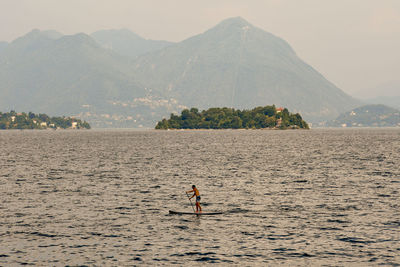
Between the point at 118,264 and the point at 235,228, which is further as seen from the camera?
the point at 235,228

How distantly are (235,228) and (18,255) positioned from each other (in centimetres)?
1801

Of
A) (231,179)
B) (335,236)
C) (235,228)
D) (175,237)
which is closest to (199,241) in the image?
(175,237)

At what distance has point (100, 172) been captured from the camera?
91.9 meters

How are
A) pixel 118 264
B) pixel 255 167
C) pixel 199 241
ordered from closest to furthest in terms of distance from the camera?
pixel 118 264
pixel 199 241
pixel 255 167

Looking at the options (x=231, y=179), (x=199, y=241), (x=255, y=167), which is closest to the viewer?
(x=199, y=241)

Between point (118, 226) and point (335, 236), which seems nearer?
point (335, 236)

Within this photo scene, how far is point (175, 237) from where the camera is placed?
3975 centimetres

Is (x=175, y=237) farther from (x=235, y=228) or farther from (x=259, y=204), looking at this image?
(x=259, y=204)

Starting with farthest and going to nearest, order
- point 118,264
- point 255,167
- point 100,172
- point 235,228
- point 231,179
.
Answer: point 255,167 → point 100,172 → point 231,179 → point 235,228 → point 118,264

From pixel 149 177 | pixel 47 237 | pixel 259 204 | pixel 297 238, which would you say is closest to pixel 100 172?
pixel 149 177

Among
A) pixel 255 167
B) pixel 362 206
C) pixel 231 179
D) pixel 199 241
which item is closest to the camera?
pixel 199 241

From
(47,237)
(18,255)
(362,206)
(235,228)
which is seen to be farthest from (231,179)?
(18,255)

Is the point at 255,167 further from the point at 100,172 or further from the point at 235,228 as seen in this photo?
the point at 235,228

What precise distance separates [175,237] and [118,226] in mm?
6742
